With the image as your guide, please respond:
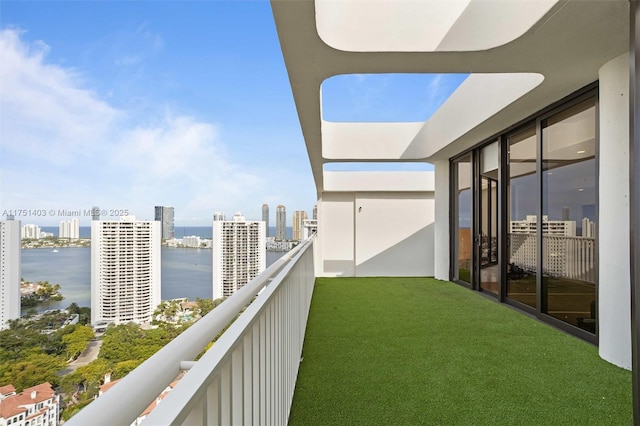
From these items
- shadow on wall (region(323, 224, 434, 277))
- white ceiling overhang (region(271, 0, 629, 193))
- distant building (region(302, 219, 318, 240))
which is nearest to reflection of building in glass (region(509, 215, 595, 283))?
white ceiling overhang (region(271, 0, 629, 193))

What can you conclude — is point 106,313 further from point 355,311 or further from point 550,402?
point 355,311

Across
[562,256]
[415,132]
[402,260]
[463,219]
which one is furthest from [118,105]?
[402,260]

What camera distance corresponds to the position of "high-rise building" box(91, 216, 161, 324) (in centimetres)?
98

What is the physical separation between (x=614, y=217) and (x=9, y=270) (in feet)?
13.0

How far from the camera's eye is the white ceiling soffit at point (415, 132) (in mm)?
5192

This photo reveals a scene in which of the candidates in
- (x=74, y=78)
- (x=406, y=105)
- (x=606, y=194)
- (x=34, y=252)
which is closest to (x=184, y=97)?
(x=74, y=78)

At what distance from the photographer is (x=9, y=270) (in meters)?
0.85

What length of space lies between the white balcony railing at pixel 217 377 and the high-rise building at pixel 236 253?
0.45 feet

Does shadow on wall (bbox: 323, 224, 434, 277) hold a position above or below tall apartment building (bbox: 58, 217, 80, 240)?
below

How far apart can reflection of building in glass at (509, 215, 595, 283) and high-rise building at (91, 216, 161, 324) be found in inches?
168

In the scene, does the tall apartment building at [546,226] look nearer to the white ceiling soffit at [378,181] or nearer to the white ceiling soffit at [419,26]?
the white ceiling soffit at [419,26]

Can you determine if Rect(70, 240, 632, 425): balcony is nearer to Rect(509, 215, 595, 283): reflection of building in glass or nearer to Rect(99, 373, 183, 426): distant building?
Rect(99, 373, 183, 426): distant building

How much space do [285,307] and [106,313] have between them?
4.35 feet

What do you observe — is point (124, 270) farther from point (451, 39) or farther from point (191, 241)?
point (451, 39)
